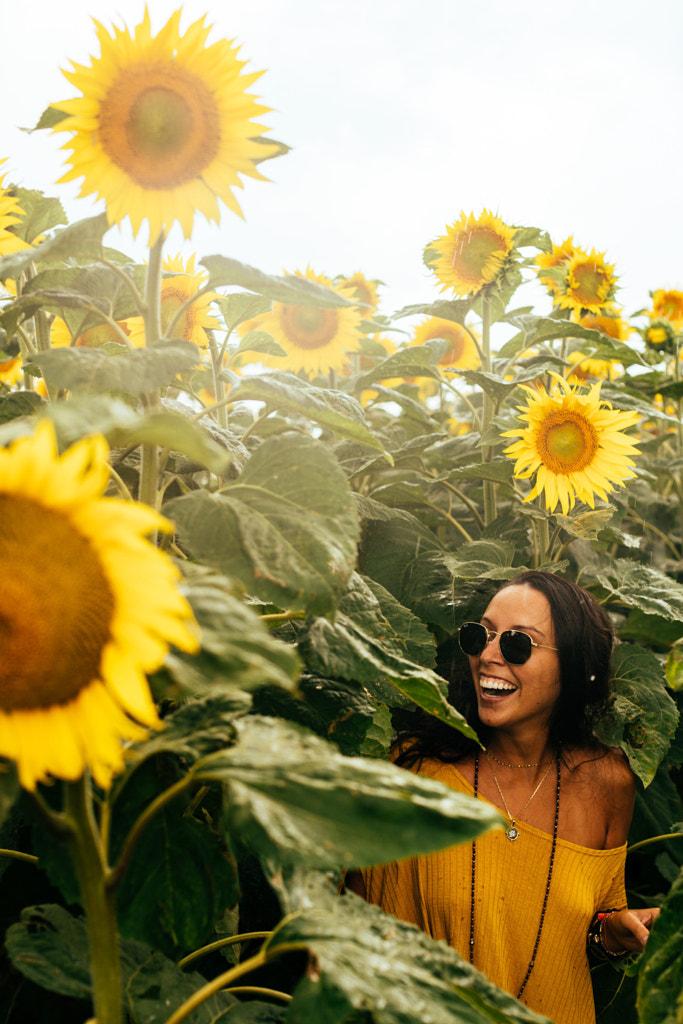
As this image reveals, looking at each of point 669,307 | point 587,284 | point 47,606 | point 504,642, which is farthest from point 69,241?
point 669,307

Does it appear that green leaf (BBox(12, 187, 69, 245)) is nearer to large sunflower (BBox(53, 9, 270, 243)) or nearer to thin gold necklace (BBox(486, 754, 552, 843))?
large sunflower (BBox(53, 9, 270, 243))

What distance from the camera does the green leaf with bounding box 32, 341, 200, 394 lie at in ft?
2.18

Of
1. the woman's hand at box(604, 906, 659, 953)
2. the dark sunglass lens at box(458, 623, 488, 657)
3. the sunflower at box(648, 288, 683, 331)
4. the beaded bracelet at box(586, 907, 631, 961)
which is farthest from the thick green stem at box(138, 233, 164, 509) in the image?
the sunflower at box(648, 288, 683, 331)

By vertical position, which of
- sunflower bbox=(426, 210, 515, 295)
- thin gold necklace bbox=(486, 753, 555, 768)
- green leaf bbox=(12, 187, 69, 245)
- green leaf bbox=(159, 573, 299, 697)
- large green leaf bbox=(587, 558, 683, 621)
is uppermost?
sunflower bbox=(426, 210, 515, 295)

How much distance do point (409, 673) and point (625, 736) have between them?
2.81ft

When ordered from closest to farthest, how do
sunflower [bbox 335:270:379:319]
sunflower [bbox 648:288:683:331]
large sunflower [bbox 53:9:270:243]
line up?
1. large sunflower [bbox 53:9:270:243]
2. sunflower [bbox 648:288:683:331]
3. sunflower [bbox 335:270:379:319]

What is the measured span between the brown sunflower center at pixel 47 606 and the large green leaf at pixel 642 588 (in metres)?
1.13

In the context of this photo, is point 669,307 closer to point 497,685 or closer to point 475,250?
point 475,250

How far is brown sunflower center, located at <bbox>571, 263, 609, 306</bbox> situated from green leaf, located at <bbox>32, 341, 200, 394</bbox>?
64.3 inches

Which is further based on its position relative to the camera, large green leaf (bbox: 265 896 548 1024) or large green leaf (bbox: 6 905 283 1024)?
large green leaf (bbox: 6 905 283 1024)

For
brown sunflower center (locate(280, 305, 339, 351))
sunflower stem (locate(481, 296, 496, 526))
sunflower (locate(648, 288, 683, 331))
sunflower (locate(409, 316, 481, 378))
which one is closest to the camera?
sunflower stem (locate(481, 296, 496, 526))

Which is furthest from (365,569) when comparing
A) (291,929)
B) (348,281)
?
(348,281)

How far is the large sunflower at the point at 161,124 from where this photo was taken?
72 cm

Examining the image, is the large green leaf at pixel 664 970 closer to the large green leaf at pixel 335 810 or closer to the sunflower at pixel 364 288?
the large green leaf at pixel 335 810
